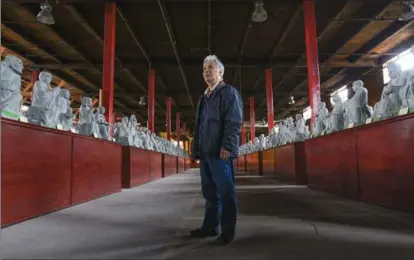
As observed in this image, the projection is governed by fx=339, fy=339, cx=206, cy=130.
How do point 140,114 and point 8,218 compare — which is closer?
point 8,218

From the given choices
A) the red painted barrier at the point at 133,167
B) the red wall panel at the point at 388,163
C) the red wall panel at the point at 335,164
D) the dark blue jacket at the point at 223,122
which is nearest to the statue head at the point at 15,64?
the dark blue jacket at the point at 223,122

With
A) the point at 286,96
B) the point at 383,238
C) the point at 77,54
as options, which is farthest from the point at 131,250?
the point at 286,96

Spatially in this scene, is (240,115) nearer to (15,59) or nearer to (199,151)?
(199,151)

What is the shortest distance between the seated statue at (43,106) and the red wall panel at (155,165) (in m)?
5.67

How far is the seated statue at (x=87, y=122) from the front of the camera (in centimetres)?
553

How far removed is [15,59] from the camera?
328 centimetres

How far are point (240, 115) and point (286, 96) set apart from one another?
20.6m

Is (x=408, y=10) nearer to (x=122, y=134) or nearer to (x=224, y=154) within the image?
(x=122, y=134)

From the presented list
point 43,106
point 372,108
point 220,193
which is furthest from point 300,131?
point 220,193

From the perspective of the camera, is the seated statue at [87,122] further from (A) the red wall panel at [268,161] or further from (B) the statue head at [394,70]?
(A) the red wall panel at [268,161]

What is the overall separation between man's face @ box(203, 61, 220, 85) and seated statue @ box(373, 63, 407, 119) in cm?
235

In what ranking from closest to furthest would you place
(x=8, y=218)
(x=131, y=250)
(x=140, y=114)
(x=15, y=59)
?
(x=131, y=250) → (x=8, y=218) → (x=15, y=59) → (x=140, y=114)

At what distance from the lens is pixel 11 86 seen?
3230mm

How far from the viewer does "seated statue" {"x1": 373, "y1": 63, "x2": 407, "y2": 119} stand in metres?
3.83
